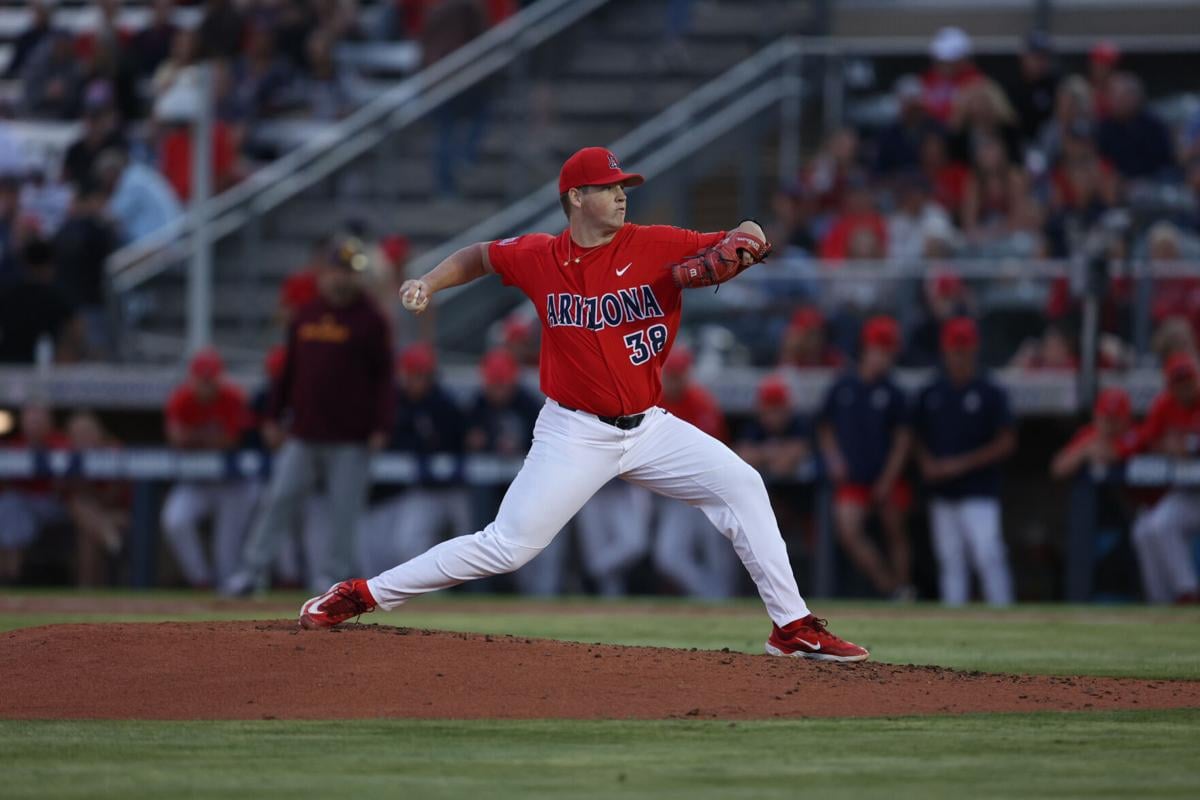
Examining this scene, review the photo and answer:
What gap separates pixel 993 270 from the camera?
47.8 feet

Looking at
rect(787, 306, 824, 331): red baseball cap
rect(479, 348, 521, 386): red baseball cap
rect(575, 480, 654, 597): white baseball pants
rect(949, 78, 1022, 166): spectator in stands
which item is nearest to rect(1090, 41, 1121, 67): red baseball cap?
rect(949, 78, 1022, 166): spectator in stands

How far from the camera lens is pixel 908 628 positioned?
10.9m

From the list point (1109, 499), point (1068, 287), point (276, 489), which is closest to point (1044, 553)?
point (1109, 499)

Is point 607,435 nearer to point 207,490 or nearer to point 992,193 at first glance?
point 207,490

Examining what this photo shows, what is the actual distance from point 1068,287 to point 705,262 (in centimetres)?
750

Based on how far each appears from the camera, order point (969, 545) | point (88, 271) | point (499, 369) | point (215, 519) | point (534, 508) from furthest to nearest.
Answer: point (88, 271) < point (215, 519) < point (499, 369) < point (969, 545) < point (534, 508)

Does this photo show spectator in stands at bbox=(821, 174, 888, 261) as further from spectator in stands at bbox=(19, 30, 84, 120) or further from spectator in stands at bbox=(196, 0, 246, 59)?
spectator in stands at bbox=(19, 30, 84, 120)

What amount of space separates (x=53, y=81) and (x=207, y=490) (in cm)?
713

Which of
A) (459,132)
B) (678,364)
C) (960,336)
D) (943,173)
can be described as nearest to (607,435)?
(678,364)

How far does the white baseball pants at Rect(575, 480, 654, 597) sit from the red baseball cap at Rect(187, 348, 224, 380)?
293 cm

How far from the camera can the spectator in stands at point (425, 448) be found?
15.1 metres

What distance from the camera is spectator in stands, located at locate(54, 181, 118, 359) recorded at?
652 inches

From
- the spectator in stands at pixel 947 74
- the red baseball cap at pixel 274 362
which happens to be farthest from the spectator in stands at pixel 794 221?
the red baseball cap at pixel 274 362

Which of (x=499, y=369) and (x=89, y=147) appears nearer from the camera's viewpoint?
(x=499, y=369)
